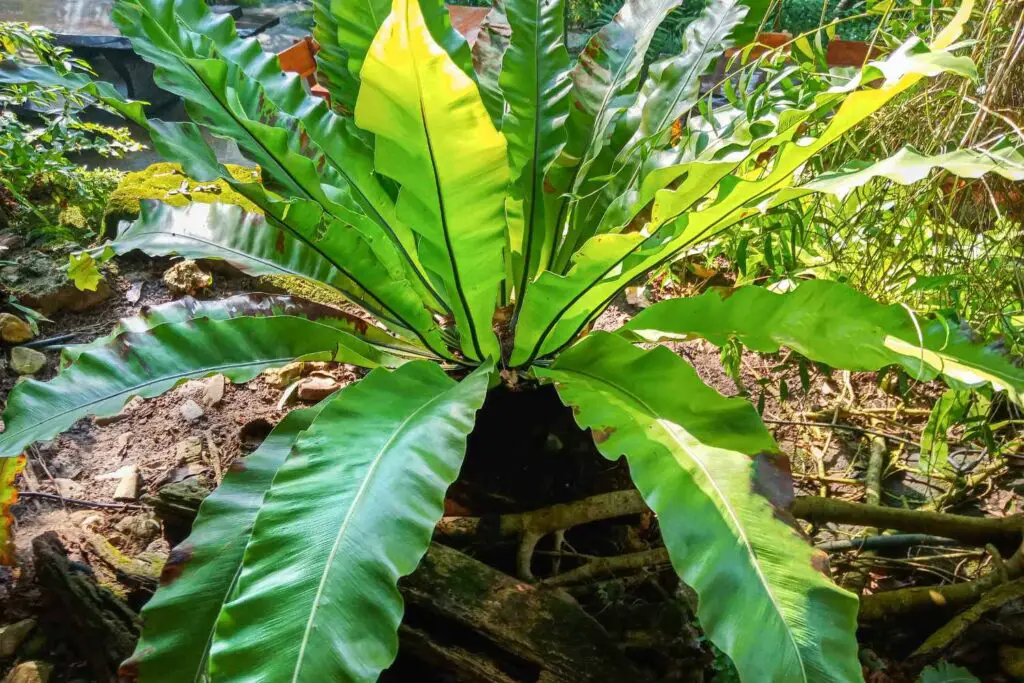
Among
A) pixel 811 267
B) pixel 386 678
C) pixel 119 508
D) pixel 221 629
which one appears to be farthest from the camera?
pixel 811 267

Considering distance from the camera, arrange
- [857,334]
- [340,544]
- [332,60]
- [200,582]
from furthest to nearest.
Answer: [332,60]
[857,334]
[200,582]
[340,544]

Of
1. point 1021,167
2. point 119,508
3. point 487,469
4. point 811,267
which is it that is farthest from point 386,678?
point 811,267

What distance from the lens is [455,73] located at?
688mm

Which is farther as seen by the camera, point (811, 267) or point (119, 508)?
point (811, 267)

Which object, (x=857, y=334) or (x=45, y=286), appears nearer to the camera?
(x=857, y=334)

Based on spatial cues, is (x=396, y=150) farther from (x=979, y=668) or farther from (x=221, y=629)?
(x=979, y=668)

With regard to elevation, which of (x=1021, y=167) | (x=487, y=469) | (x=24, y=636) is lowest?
(x=24, y=636)

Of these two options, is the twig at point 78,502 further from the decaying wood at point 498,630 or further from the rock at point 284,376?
the decaying wood at point 498,630

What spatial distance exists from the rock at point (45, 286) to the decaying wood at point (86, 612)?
2.58 feet

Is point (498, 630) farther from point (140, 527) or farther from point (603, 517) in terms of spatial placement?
point (140, 527)

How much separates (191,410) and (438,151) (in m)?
0.98

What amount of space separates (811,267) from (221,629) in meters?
1.34

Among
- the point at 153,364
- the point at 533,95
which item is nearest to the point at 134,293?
the point at 153,364

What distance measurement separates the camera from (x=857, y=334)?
2.80ft
